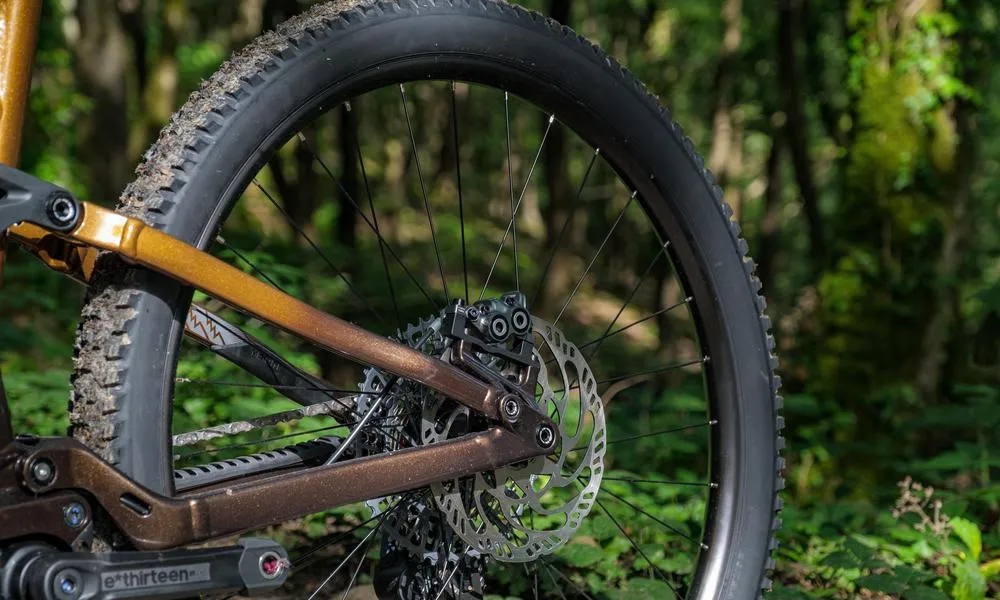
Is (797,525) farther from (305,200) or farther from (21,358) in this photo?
(305,200)

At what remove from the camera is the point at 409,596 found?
84.7 inches

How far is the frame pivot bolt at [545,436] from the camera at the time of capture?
6.80 feet

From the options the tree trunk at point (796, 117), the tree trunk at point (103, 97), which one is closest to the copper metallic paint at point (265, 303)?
the tree trunk at point (103, 97)

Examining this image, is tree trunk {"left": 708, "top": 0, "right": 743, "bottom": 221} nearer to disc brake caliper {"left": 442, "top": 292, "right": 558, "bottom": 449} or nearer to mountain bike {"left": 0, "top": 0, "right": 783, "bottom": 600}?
mountain bike {"left": 0, "top": 0, "right": 783, "bottom": 600}

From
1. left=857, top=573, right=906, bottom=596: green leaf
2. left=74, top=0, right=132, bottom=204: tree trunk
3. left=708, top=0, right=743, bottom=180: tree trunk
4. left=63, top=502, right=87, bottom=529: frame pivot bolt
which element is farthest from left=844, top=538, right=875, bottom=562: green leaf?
left=708, top=0, right=743, bottom=180: tree trunk

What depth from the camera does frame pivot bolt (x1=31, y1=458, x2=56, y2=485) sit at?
150 cm

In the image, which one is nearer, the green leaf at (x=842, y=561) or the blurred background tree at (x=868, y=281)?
the green leaf at (x=842, y=561)

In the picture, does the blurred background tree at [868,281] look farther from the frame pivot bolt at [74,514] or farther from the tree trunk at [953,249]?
the frame pivot bolt at [74,514]

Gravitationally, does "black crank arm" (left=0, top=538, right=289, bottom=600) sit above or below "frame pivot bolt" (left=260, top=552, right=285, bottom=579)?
below

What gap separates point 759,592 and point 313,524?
4.84 ft

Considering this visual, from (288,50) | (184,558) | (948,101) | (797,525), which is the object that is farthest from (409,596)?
(948,101)

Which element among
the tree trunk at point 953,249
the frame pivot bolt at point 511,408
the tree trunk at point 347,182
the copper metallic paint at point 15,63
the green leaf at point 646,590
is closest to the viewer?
the copper metallic paint at point 15,63

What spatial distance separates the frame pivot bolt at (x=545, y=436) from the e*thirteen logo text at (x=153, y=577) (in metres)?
0.69

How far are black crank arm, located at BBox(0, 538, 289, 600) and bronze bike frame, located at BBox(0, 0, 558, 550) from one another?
0.10 feet
